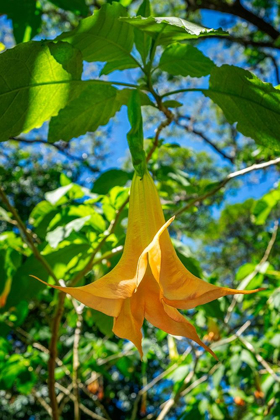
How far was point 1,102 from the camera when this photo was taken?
59cm

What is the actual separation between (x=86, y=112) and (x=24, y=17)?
1.06 ft

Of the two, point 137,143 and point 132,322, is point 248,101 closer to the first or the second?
point 137,143

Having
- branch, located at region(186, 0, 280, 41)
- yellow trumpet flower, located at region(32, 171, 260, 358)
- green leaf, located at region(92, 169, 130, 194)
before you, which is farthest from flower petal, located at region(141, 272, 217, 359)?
branch, located at region(186, 0, 280, 41)

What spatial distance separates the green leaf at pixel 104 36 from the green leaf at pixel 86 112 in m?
0.07

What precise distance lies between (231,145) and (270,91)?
8.62m

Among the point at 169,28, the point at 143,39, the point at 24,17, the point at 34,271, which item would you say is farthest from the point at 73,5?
the point at 34,271

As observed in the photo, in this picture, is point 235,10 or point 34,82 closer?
point 34,82

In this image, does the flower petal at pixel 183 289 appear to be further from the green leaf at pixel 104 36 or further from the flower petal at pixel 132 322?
the green leaf at pixel 104 36

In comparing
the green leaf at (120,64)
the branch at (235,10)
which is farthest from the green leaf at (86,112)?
the branch at (235,10)

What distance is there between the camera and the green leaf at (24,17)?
34.4 inches

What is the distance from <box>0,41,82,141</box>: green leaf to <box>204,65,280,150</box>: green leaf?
0.81 ft

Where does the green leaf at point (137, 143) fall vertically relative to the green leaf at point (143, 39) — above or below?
below

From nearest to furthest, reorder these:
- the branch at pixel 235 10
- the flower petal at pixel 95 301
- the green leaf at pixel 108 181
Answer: the flower petal at pixel 95 301, the green leaf at pixel 108 181, the branch at pixel 235 10

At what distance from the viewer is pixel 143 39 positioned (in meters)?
0.77
